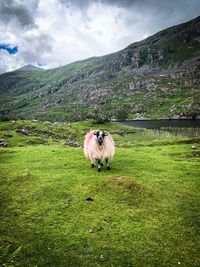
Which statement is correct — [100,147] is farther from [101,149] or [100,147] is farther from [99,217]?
[99,217]

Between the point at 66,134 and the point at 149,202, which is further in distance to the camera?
the point at 66,134

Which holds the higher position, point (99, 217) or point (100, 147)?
point (100, 147)

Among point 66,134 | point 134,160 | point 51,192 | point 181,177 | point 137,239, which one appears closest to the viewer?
point 137,239

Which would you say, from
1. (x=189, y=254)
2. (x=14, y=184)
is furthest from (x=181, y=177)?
(x=14, y=184)

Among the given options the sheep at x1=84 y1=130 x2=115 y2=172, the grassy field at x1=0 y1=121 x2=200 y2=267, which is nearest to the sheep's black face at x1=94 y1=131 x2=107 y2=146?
the sheep at x1=84 y1=130 x2=115 y2=172

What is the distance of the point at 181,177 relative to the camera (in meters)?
19.5

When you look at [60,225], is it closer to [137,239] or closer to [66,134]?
[137,239]

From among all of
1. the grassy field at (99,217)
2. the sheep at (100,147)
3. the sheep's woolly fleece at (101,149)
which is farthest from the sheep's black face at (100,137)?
the grassy field at (99,217)

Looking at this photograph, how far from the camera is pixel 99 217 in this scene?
42.8 ft

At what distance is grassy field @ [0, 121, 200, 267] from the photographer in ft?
34.6

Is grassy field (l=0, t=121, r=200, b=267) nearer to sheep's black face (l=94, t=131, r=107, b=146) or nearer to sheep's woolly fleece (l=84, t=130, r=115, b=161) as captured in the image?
sheep's woolly fleece (l=84, t=130, r=115, b=161)

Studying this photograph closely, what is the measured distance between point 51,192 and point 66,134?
3050 inches

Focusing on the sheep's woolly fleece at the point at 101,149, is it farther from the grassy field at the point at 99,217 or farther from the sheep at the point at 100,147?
the grassy field at the point at 99,217

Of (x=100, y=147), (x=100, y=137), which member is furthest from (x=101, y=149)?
(x=100, y=137)
